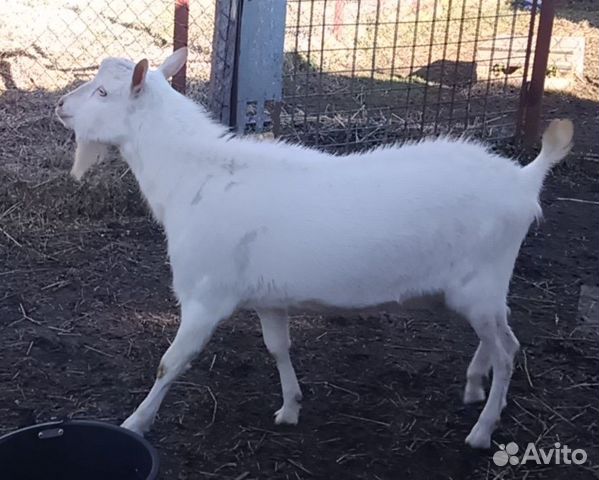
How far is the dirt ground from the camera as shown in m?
3.23

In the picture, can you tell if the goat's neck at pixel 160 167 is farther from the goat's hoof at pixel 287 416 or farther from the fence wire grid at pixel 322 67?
the fence wire grid at pixel 322 67

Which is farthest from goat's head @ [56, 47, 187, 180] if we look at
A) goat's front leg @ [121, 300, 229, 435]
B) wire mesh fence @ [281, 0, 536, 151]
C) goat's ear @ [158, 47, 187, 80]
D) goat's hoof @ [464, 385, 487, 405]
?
wire mesh fence @ [281, 0, 536, 151]

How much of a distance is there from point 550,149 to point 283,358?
3.87 feet

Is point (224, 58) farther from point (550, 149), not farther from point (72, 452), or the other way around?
point (72, 452)

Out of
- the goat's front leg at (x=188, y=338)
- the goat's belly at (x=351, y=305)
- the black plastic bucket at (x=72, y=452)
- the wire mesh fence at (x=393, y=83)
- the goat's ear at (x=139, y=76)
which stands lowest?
the black plastic bucket at (x=72, y=452)

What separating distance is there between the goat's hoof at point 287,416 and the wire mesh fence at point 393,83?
3.16m

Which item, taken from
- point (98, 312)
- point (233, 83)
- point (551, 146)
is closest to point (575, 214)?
point (233, 83)

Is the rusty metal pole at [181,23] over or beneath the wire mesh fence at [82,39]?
over

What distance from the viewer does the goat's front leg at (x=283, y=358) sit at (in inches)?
133

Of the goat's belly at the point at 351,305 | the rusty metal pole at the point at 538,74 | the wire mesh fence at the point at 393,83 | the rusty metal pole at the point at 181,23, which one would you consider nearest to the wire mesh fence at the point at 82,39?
the rusty metal pole at the point at 181,23

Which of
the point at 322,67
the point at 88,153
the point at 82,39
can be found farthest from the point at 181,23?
the point at 88,153

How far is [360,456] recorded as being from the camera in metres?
3.22

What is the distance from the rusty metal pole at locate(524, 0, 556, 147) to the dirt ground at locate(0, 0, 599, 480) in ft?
5.28

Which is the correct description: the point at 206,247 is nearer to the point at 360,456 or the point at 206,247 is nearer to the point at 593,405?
the point at 360,456
